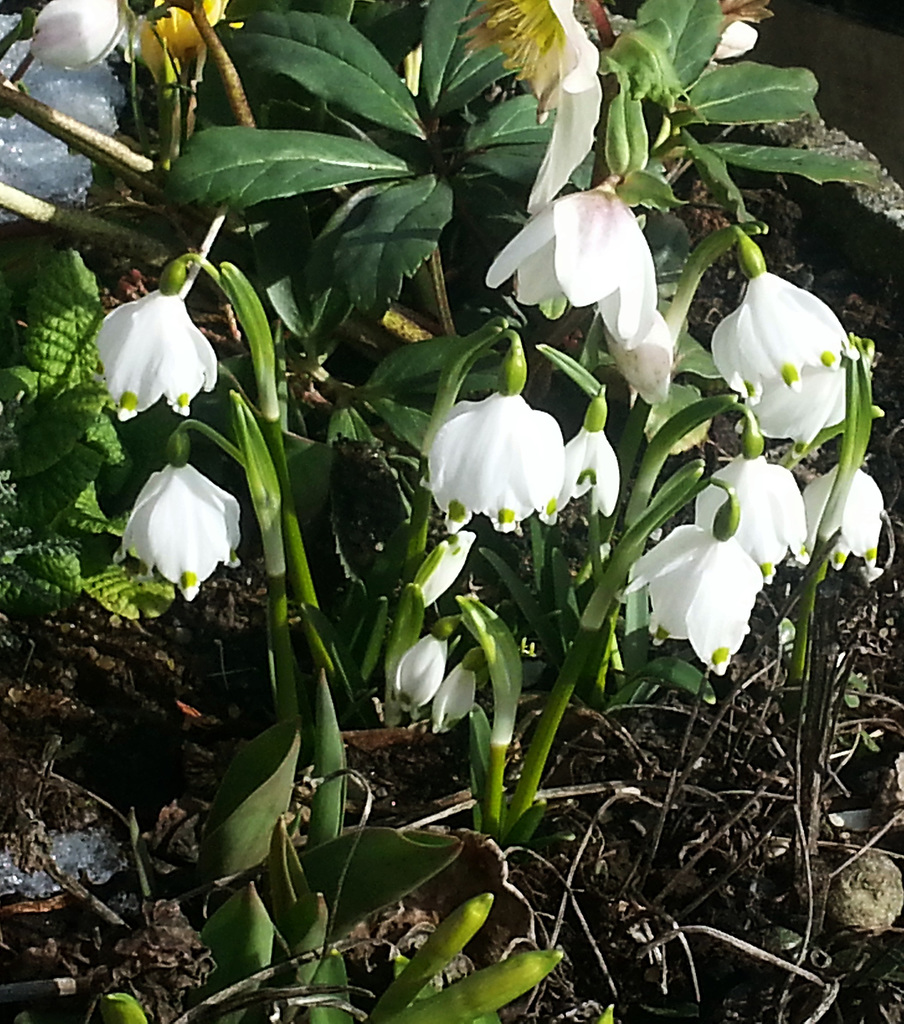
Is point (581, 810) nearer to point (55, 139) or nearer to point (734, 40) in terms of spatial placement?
point (734, 40)

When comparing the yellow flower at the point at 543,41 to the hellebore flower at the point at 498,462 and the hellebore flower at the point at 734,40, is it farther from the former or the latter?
the hellebore flower at the point at 734,40

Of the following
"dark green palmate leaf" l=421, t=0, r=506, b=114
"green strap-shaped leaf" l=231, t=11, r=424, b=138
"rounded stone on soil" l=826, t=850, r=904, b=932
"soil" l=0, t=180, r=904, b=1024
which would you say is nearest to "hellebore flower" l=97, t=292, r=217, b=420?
"soil" l=0, t=180, r=904, b=1024

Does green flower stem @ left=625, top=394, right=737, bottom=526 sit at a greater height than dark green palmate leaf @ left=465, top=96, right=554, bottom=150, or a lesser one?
lesser

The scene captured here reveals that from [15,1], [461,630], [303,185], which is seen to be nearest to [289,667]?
[461,630]

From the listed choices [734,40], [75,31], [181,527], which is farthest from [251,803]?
Result: [734,40]

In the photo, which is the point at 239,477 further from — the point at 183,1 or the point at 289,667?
the point at 183,1

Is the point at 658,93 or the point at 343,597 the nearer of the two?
the point at 658,93

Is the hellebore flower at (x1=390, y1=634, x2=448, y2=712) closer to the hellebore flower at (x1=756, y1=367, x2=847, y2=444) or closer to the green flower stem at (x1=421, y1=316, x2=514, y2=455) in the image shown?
the green flower stem at (x1=421, y1=316, x2=514, y2=455)

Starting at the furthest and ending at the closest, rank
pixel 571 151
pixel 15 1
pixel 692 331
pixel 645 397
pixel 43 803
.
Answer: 1. pixel 15 1
2. pixel 692 331
3. pixel 43 803
4. pixel 645 397
5. pixel 571 151
